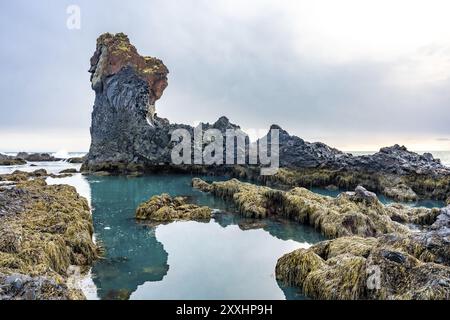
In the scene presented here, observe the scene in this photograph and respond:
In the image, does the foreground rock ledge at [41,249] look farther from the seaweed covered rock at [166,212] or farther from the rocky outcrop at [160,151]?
the rocky outcrop at [160,151]

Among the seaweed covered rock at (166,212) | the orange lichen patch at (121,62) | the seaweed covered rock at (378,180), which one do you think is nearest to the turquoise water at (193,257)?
the seaweed covered rock at (166,212)

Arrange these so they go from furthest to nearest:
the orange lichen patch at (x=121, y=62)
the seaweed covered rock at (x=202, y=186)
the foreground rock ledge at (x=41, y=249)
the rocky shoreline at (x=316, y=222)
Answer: the orange lichen patch at (x=121, y=62) → the seaweed covered rock at (x=202, y=186) → the rocky shoreline at (x=316, y=222) → the foreground rock ledge at (x=41, y=249)

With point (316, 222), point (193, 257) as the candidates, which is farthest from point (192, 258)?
point (316, 222)

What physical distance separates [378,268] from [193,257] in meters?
6.50

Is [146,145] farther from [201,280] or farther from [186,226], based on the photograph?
[201,280]

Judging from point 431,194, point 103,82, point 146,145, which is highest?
point 103,82

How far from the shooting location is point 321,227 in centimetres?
1608

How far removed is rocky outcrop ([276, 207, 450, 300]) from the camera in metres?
6.75

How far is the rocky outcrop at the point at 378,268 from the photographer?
6.75 meters

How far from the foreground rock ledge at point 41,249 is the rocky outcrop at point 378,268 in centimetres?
567

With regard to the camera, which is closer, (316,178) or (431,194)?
(431,194)

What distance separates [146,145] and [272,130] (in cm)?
2352

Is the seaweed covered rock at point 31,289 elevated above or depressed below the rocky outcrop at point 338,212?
above
